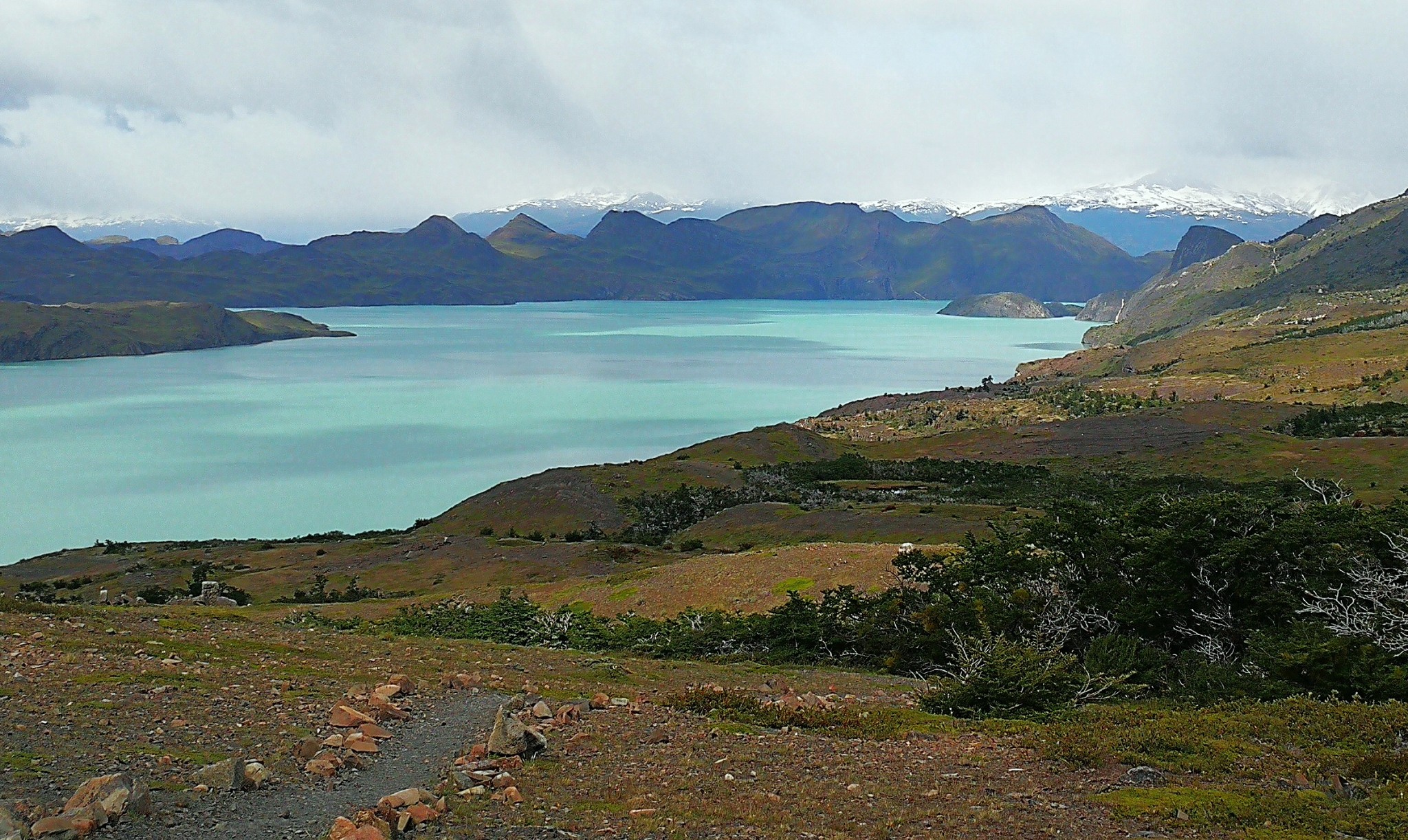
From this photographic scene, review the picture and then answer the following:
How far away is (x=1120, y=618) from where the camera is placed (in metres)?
14.2

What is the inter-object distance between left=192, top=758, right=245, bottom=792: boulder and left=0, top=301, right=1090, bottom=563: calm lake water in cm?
5679

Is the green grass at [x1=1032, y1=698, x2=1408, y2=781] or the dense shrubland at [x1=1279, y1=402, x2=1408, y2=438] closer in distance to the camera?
the green grass at [x1=1032, y1=698, x2=1408, y2=781]

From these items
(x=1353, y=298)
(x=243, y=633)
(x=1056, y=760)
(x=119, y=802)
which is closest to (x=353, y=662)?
(x=243, y=633)

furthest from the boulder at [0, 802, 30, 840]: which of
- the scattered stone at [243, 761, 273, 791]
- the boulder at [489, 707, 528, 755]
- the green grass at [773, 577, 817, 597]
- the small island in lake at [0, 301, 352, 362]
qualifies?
the small island in lake at [0, 301, 352, 362]

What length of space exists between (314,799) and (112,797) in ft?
4.48

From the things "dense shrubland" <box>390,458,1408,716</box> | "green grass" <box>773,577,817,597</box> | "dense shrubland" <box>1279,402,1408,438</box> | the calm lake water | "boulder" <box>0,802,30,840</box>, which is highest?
"boulder" <box>0,802,30,840</box>

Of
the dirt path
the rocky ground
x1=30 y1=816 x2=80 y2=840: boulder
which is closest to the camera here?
x1=30 y1=816 x2=80 y2=840: boulder

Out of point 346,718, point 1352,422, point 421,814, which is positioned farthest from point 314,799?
point 1352,422

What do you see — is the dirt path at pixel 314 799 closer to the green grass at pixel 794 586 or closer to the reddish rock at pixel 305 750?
the reddish rock at pixel 305 750

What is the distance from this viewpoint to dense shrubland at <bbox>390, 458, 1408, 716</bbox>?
11.7 m

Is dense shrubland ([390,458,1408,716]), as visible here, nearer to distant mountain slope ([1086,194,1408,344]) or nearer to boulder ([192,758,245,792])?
boulder ([192,758,245,792])

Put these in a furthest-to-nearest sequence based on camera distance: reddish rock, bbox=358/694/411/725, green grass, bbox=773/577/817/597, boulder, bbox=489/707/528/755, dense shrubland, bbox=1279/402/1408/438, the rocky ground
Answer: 1. dense shrubland, bbox=1279/402/1408/438
2. green grass, bbox=773/577/817/597
3. reddish rock, bbox=358/694/411/725
4. boulder, bbox=489/707/528/755
5. the rocky ground

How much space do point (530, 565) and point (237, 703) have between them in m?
25.4

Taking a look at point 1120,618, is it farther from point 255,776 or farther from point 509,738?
point 255,776
